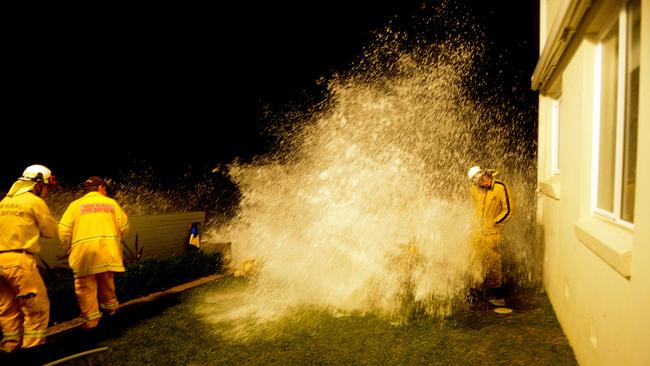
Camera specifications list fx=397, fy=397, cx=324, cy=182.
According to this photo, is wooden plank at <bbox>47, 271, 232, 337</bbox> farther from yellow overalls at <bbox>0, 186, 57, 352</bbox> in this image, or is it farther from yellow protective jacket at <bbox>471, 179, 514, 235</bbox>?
yellow protective jacket at <bbox>471, 179, 514, 235</bbox>

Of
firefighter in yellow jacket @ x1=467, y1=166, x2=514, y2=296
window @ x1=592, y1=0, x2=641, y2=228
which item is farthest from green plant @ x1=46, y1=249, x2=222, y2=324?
window @ x1=592, y1=0, x2=641, y2=228

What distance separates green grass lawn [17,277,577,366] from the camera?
466 centimetres

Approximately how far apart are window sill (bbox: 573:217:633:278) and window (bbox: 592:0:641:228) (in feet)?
0.30

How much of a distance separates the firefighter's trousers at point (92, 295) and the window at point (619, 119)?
6.33m

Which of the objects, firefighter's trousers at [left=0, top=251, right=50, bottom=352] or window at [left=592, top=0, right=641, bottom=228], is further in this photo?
firefighter's trousers at [left=0, top=251, right=50, bottom=352]

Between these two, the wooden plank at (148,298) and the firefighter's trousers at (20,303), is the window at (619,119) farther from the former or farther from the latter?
the wooden plank at (148,298)

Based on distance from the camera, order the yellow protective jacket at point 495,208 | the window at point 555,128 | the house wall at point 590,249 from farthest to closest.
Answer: the window at point 555,128
the yellow protective jacket at point 495,208
the house wall at point 590,249

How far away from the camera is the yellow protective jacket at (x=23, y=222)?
16.6ft

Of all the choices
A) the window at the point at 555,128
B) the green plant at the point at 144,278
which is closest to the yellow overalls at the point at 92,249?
the green plant at the point at 144,278

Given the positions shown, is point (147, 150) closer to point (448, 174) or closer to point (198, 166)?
point (198, 166)

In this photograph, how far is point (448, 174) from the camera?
18.1 meters

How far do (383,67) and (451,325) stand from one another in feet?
31.9

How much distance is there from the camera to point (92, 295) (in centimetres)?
571

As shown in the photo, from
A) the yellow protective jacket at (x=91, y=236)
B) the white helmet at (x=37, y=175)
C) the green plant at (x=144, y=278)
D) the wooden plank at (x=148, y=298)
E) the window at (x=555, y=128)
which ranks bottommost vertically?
the wooden plank at (x=148, y=298)
